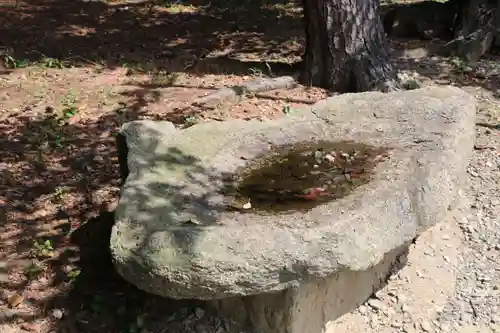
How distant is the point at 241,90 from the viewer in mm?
5922

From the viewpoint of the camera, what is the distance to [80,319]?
362cm

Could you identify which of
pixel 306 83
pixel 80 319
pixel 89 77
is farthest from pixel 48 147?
pixel 306 83

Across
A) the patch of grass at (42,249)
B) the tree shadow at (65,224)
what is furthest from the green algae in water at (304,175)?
the patch of grass at (42,249)

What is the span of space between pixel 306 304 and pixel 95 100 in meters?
3.11

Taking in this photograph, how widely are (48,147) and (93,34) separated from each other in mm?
3331

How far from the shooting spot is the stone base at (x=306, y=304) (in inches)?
132

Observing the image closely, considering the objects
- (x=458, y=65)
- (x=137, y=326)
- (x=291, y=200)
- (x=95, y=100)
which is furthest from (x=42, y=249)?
(x=458, y=65)

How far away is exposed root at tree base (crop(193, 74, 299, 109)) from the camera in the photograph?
5.75 meters

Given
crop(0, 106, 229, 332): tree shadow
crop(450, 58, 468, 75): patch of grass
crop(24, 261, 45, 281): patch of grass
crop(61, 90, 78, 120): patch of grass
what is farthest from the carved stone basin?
crop(450, 58, 468, 75): patch of grass

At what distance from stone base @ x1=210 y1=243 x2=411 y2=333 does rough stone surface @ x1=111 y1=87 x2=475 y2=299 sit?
0.72ft

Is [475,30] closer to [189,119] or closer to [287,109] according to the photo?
[287,109]

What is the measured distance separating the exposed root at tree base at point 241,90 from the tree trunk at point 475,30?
2.06 m

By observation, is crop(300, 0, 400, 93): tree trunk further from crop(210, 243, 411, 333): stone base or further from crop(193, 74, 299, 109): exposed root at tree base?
crop(210, 243, 411, 333): stone base

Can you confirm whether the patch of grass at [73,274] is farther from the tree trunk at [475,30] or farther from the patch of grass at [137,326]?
the tree trunk at [475,30]
